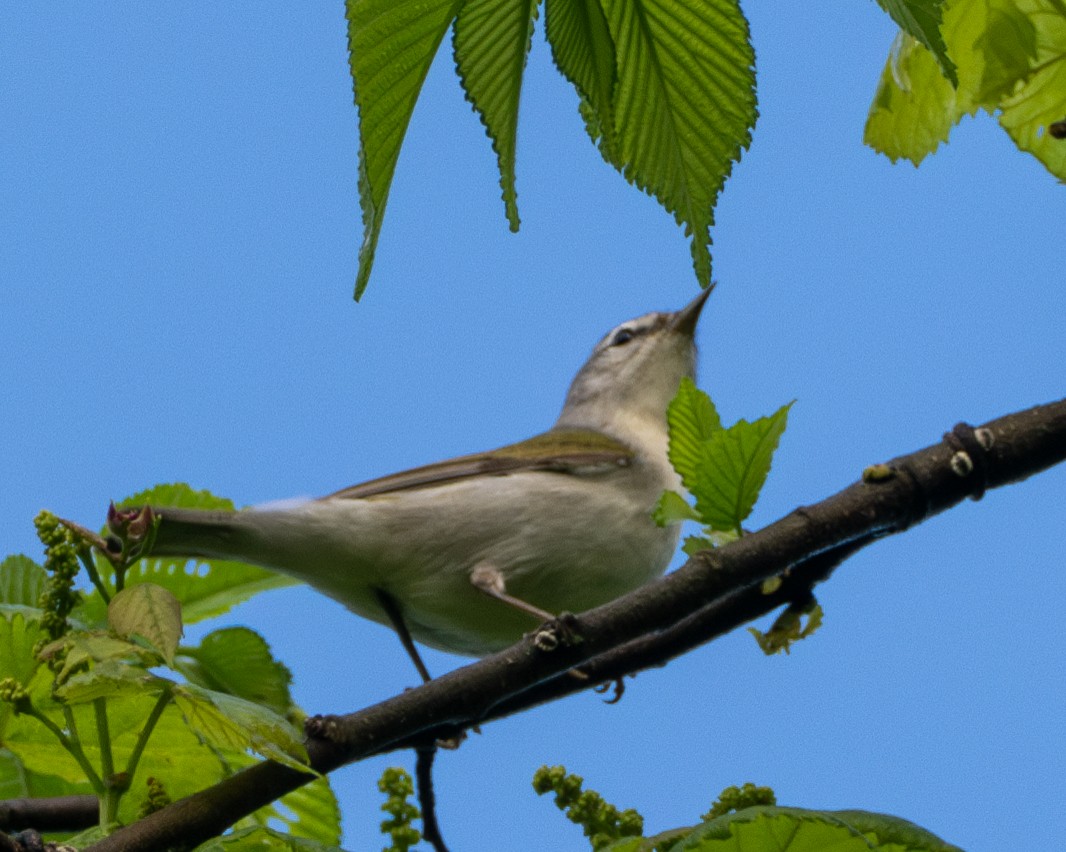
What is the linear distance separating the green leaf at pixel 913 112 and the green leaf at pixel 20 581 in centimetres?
168

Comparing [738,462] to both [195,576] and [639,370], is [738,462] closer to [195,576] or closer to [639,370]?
[195,576]

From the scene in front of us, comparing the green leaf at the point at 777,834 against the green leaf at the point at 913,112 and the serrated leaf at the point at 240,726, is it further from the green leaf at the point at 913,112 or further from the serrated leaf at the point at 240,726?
the green leaf at the point at 913,112

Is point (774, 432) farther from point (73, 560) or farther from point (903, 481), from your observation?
point (73, 560)

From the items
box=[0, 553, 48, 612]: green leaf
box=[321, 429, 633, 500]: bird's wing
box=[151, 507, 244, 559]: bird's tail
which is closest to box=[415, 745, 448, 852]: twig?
box=[0, 553, 48, 612]: green leaf

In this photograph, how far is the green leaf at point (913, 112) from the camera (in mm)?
2328

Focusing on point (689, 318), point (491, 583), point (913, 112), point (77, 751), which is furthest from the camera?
point (689, 318)

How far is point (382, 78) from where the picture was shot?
1.31m

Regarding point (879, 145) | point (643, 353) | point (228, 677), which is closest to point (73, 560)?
point (228, 677)

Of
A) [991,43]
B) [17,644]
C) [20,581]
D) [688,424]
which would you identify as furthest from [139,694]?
[991,43]

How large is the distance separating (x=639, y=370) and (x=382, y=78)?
4357 millimetres

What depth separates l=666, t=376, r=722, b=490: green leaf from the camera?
190 cm

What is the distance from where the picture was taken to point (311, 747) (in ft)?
5.50

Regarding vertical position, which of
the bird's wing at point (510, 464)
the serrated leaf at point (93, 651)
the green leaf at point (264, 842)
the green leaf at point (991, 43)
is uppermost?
the bird's wing at point (510, 464)

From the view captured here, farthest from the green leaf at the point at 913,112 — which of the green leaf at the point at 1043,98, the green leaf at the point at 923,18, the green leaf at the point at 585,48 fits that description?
the green leaf at the point at 923,18
